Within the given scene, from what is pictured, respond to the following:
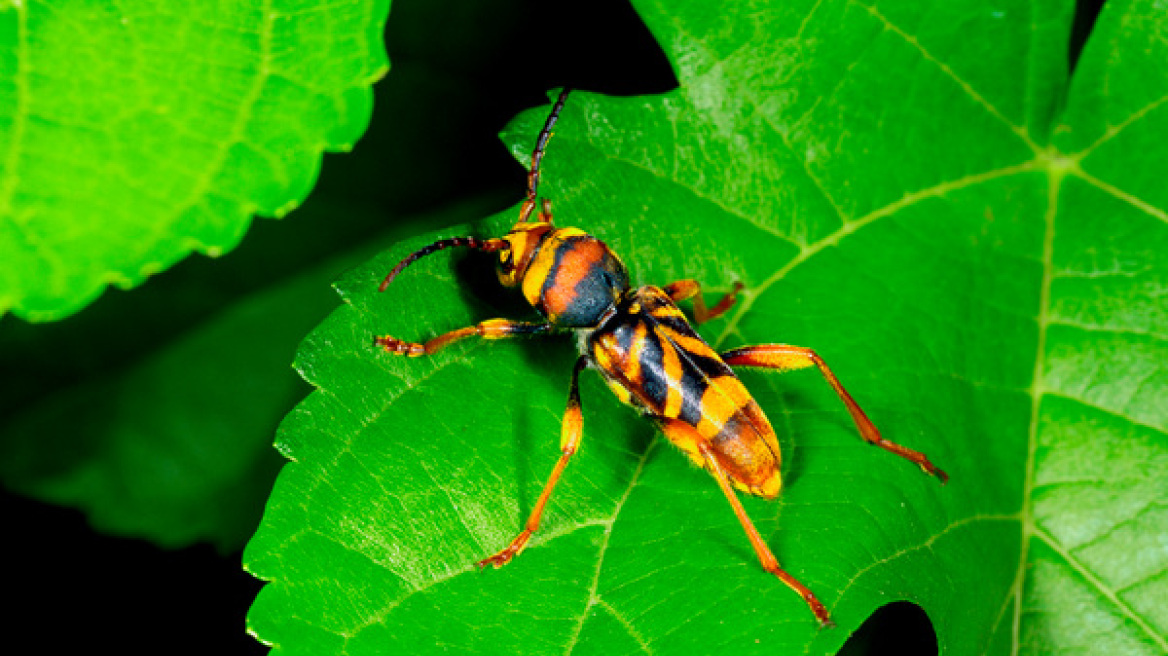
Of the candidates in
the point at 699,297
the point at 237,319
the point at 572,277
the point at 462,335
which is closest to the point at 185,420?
the point at 237,319

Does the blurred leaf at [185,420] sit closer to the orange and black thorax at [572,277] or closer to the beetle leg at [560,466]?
the orange and black thorax at [572,277]

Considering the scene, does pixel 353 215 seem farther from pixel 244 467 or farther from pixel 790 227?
pixel 790 227

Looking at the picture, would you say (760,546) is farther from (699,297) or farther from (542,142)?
(542,142)

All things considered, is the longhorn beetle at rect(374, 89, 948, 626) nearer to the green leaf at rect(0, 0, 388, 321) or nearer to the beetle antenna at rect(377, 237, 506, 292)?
the beetle antenna at rect(377, 237, 506, 292)

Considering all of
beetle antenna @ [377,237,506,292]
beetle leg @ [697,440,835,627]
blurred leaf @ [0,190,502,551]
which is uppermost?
beetle antenna @ [377,237,506,292]

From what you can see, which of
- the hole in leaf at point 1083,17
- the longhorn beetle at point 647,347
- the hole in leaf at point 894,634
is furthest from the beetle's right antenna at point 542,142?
the hole in leaf at point 1083,17

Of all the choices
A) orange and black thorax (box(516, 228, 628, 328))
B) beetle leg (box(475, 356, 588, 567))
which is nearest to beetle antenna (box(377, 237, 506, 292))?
orange and black thorax (box(516, 228, 628, 328))

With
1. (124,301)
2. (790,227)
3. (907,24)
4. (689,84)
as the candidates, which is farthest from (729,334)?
(124,301)
